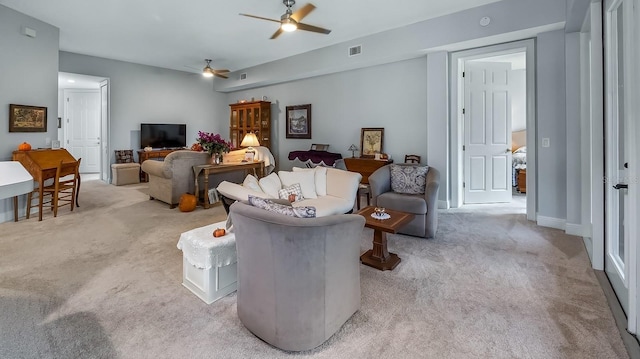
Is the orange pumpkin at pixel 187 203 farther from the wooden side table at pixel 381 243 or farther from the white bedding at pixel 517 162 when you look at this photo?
the white bedding at pixel 517 162

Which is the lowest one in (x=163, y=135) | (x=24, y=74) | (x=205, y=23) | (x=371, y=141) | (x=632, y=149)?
(x=632, y=149)

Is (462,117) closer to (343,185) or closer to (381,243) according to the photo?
(343,185)

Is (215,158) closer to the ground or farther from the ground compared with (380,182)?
farther from the ground

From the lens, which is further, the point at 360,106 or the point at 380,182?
the point at 360,106

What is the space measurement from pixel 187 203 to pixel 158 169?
2.67 ft

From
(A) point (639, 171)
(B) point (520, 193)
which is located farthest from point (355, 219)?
(B) point (520, 193)

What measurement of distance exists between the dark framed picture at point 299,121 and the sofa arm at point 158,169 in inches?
121

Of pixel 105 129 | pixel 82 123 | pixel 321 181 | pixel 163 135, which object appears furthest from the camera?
pixel 82 123

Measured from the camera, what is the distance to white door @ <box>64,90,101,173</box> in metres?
8.88

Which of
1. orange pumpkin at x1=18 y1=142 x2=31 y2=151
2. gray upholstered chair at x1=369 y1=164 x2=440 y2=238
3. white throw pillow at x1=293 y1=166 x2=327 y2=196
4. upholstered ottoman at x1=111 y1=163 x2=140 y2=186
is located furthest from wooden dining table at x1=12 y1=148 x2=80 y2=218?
gray upholstered chair at x1=369 y1=164 x2=440 y2=238

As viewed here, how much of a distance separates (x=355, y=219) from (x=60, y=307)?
6.83 ft

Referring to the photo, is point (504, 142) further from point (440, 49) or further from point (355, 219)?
point (355, 219)

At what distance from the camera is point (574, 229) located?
366 cm

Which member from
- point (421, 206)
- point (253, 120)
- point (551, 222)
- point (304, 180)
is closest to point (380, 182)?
point (421, 206)
